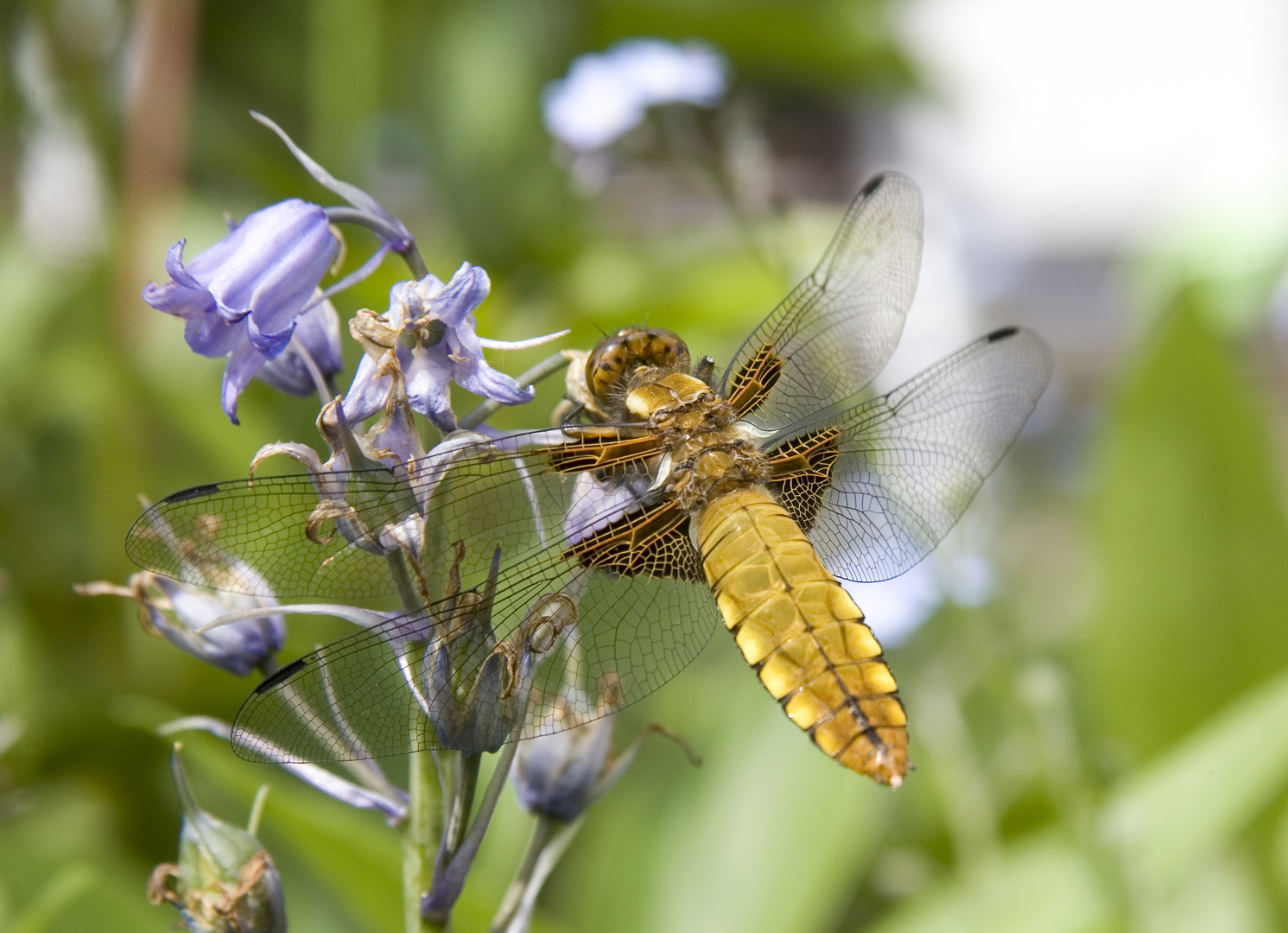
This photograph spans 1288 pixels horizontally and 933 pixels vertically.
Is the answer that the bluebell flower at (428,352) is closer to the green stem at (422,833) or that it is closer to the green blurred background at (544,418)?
the green stem at (422,833)

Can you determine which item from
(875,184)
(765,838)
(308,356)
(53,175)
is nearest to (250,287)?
(308,356)

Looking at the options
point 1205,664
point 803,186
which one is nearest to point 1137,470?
point 1205,664

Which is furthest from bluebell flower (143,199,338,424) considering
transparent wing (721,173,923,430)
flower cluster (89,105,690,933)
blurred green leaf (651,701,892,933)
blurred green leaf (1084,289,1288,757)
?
blurred green leaf (1084,289,1288,757)

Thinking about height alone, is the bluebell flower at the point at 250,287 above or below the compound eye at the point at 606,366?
above

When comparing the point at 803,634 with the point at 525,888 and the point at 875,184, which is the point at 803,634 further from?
the point at 875,184

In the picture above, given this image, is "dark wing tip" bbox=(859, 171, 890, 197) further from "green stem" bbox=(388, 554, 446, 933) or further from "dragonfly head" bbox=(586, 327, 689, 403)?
"green stem" bbox=(388, 554, 446, 933)

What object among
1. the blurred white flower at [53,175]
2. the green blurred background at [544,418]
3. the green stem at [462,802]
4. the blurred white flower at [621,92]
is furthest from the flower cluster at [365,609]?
the blurred white flower at [53,175]

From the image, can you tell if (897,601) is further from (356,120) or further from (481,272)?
(356,120)
